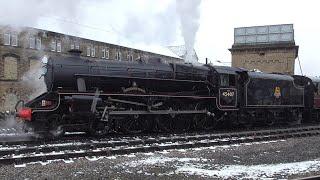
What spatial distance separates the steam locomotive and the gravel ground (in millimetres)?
3749

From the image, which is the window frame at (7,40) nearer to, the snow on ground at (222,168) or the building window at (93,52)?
the building window at (93,52)

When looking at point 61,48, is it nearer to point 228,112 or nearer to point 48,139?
point 228,112

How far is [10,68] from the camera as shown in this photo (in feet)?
124

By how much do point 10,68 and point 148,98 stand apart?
2536 cm

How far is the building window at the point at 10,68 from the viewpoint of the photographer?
3734 cm

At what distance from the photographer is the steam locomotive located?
1359 cm

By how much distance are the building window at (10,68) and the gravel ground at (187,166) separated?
2906 centimetres

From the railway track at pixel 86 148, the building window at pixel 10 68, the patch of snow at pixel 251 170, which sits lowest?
the patch of snow at pixel 251 170

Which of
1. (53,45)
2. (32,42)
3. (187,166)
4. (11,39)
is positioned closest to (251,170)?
(187,166)

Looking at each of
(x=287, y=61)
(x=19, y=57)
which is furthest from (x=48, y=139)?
(x=287, y=61)

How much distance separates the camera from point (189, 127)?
681 inches

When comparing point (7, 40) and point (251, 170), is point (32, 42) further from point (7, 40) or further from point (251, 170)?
point (251, 170)

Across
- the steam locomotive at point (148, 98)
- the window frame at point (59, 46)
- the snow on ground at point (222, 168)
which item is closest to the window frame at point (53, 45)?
the window frame at point (59, 46)

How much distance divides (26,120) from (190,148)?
507 cm
